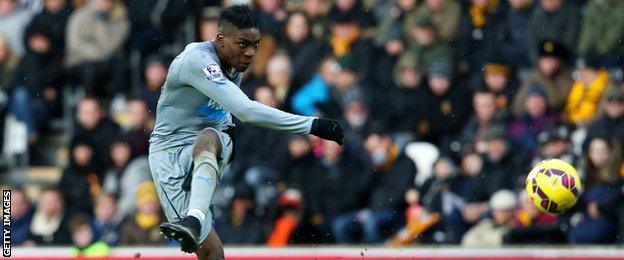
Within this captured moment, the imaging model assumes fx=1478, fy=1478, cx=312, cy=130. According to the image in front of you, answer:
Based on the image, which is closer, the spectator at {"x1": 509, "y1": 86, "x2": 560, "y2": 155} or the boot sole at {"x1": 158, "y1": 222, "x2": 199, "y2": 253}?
the boot sole at {"x1": 158, "y1": 222, "x2": 199, "y2": 253}

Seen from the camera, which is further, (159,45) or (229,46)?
(159,45)

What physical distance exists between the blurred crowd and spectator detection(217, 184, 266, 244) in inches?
0.5

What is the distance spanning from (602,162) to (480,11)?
2241 millimetres

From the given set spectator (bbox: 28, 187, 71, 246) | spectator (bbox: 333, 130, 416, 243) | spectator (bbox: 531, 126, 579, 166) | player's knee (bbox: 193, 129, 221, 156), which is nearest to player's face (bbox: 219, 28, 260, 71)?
player's knee (bbox: 193, 129, 221, 156)

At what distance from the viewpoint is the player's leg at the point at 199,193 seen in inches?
337

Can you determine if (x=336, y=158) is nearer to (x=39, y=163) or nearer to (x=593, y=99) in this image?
(x=593, y=99)

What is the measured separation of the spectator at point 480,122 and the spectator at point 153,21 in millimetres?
3662

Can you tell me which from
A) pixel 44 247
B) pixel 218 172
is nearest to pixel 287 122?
pixel 218 172

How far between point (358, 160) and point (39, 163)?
13.2 feet

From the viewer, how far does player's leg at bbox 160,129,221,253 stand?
8.55 m

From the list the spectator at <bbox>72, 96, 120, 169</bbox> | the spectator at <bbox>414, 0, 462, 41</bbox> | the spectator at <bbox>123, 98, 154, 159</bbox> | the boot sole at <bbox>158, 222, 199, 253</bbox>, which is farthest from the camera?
the spectator at <bbox>72, 96, 120, 169</bbox>

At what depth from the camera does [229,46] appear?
30.2 ft

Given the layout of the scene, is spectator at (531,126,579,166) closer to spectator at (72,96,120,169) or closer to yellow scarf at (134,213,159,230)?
yellow scarf at (134,213,159,230)

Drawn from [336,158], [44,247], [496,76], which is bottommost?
[44,247]
